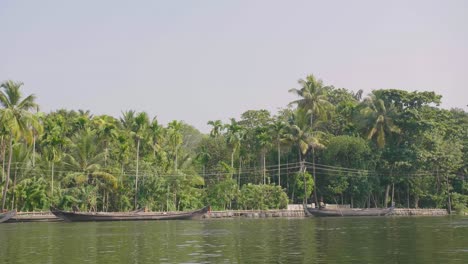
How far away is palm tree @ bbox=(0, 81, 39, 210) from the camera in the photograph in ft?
185

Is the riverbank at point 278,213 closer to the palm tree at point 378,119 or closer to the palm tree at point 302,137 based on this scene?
the palm tree at point 302,137

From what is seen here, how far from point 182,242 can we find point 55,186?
39.3 metres

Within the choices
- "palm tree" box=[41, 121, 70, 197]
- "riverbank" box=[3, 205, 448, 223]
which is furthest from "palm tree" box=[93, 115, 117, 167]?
"riverbank" box=[3, 205, 448, 223]

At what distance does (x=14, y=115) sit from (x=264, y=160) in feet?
116

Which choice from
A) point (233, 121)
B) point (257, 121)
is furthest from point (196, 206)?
point (257, 121)

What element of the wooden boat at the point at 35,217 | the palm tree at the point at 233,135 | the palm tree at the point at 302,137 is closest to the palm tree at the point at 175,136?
the palm tree at the point at 233,135

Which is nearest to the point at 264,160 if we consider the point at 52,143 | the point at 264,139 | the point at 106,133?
the point at 264,139

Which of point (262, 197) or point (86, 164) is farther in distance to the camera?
point (262, 197)

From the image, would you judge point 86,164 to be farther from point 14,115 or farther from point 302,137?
point 302,137

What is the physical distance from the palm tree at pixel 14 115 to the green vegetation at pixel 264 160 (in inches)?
124

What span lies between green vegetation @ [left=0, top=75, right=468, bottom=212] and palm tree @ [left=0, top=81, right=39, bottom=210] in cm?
Answer: 316

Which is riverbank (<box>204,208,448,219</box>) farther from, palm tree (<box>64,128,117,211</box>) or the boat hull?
palm tree (<box>64,128,117,211</box>)

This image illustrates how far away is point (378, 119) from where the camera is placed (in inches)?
3115

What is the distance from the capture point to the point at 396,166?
80750 mm
